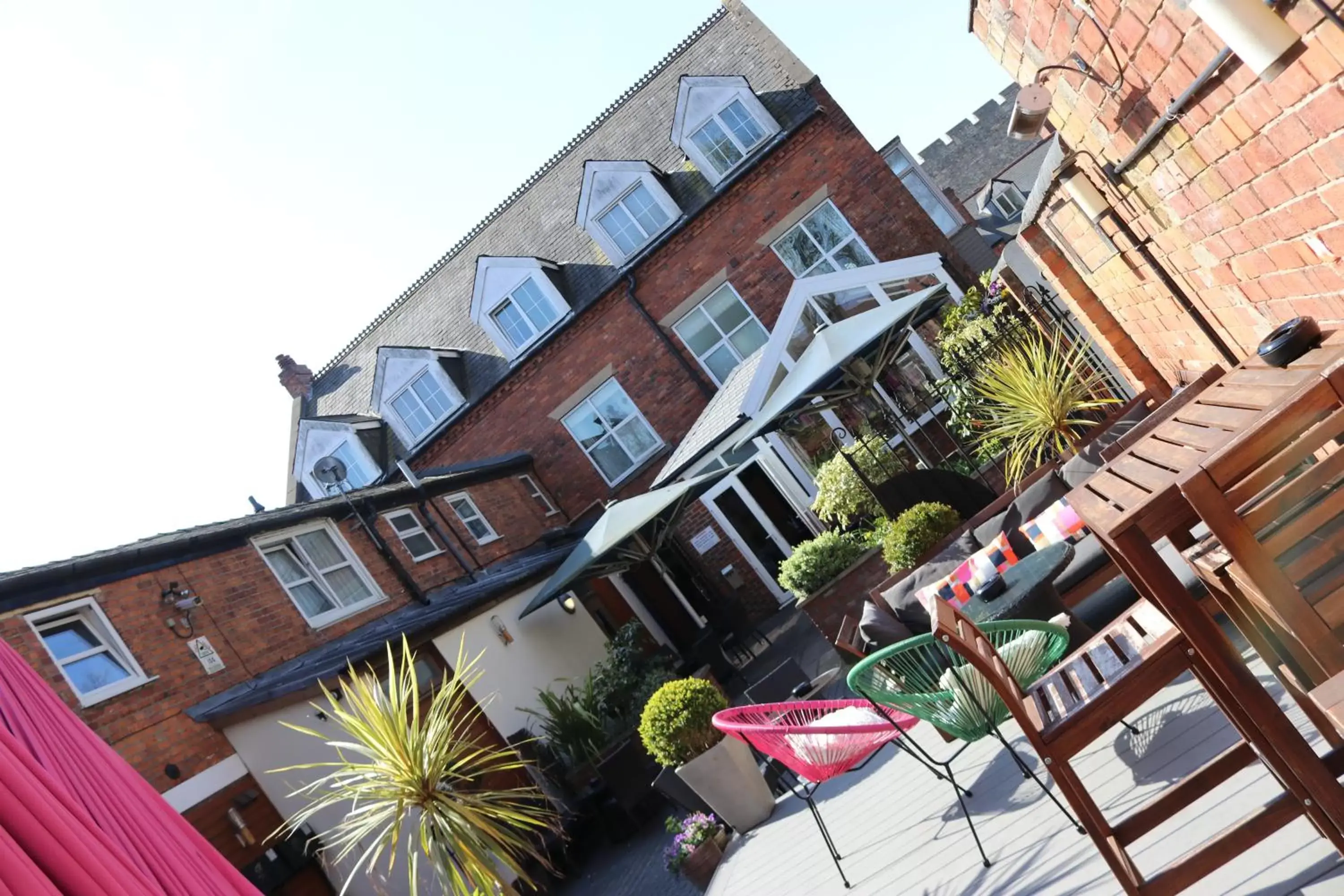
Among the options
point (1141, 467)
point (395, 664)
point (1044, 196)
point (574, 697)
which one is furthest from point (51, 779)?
point (574, 697)

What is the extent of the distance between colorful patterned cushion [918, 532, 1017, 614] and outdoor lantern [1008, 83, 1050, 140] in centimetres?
306

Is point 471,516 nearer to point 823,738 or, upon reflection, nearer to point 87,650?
point 87,650

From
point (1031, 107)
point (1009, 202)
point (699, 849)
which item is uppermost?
point (1009, 202)

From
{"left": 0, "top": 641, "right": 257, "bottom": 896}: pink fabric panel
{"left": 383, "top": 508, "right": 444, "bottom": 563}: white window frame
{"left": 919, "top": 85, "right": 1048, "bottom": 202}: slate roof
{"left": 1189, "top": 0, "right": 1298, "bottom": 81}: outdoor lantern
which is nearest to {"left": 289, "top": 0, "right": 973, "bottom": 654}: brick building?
{"left": 383, "top": 508, "right": 444, "bottom": 563}: white window frame

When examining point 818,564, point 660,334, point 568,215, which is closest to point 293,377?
point 568,215

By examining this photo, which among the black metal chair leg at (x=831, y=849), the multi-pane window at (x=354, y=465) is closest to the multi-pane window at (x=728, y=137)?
the multi-pane window at (x=354, y=465)

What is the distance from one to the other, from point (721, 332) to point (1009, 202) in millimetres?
18438

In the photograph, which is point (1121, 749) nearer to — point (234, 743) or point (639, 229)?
point (234, 743)

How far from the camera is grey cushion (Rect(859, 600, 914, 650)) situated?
19.4 ft

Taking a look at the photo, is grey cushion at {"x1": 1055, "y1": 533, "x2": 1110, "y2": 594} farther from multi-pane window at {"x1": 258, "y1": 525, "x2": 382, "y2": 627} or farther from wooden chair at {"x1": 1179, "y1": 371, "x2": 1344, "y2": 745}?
multi-pane window at {"x1": 258, "y1": 525, "x2": 382, "y2": 627}

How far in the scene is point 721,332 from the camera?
643 inches

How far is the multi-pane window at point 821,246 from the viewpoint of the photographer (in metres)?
15.5

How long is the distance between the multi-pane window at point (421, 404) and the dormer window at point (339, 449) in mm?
769

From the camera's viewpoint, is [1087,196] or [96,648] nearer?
[1087,196]
